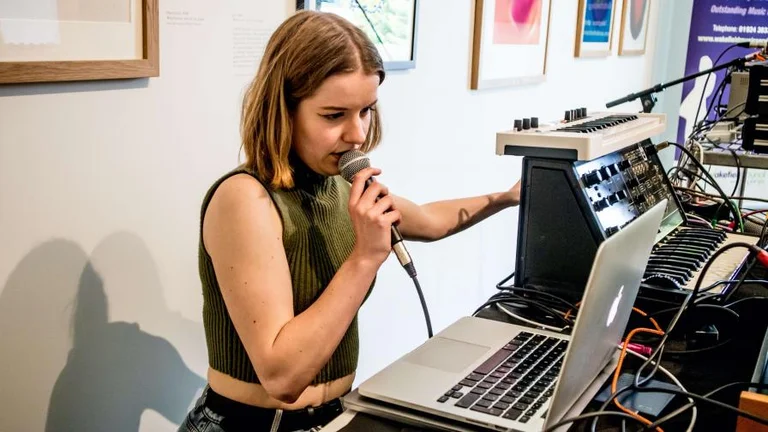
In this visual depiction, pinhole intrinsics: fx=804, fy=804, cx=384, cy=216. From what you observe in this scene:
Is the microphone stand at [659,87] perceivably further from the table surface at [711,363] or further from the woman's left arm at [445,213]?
the table surface at [711,363]

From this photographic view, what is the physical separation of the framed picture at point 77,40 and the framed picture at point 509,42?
1472mm

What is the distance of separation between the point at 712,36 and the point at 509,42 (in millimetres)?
2813

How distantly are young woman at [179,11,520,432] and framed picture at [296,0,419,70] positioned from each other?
811 mm

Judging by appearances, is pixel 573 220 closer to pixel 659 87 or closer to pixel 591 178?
pixel 591 178

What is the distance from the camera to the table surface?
41.5 inches

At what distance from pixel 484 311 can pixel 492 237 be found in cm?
169

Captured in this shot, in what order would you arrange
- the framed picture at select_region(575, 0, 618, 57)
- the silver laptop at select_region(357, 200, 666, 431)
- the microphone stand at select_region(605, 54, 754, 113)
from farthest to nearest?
the framed picture at select_region(575, 0, 618, 57) → the microphone stand at select_region(605, 54, 754, 113) → the silver laptop at select_region(357, 200, 666, 431)

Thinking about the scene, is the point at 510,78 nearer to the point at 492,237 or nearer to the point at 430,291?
the point at 492,237

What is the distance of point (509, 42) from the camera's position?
116 inches

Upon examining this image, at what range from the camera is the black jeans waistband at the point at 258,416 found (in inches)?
49.2

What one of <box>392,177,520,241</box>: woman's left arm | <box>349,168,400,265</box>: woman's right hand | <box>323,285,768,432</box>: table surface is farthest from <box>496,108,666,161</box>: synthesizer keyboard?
<box>349,168,400,265</box>: woman's right hand

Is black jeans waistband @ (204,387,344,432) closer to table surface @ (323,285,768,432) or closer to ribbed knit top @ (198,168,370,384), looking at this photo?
ribbed knit top @ (198,168,370,384)

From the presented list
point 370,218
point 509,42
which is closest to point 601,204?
point 370,218

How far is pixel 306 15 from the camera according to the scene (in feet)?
4.16
